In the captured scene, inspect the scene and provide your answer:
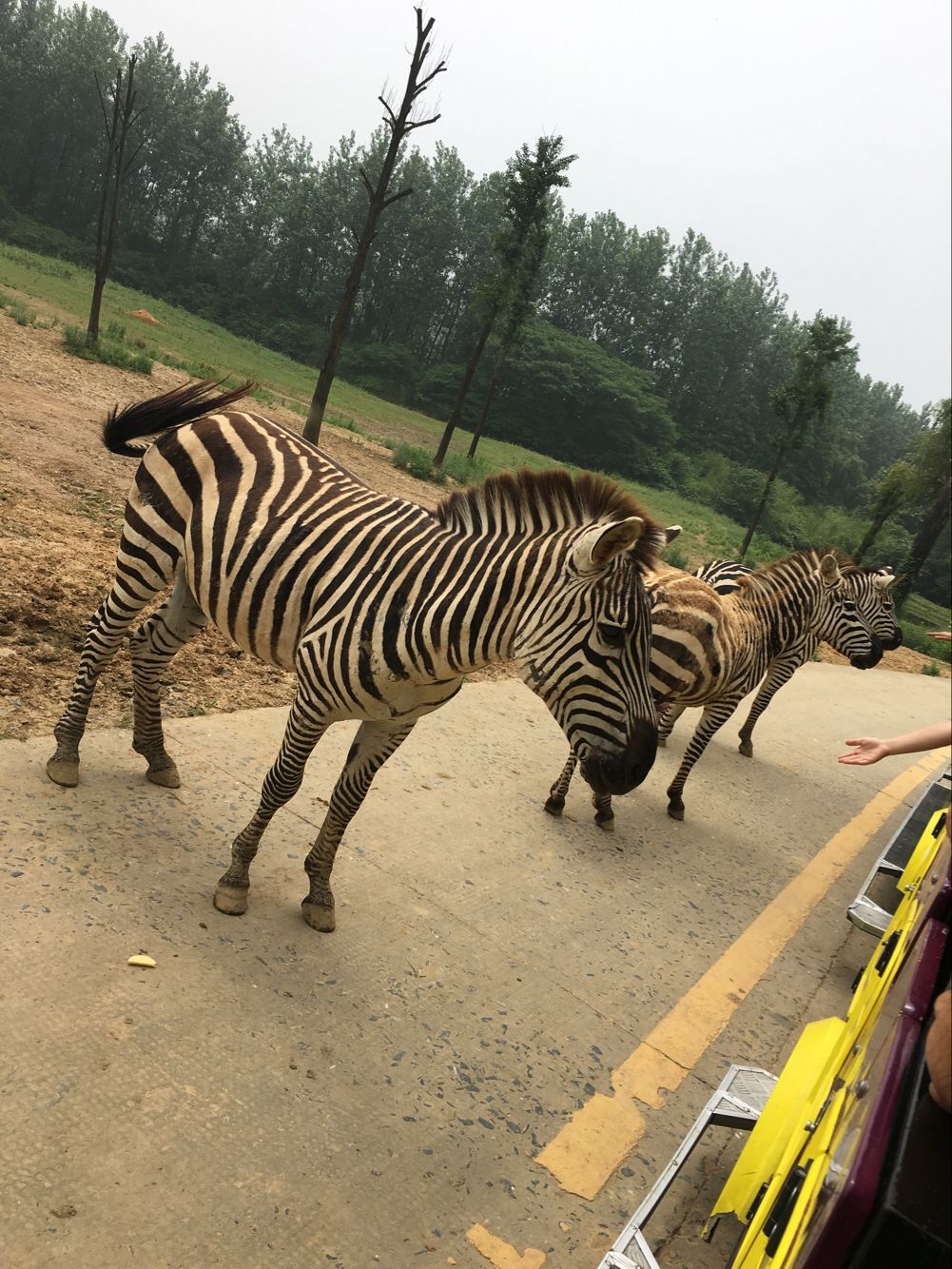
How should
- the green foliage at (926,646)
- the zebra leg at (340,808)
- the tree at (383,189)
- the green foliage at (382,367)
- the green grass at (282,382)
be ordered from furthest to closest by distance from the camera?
the green foliage at (382,367) < the green foliage at (926,646) < the green grass at (282,382) < the tree at (383,189) < the zebra leg at (340,808)

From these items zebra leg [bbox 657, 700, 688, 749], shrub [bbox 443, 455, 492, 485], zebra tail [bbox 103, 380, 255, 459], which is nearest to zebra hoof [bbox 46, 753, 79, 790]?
zebra tail [bbox 103, 380, 255, 459]

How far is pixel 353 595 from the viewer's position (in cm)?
315

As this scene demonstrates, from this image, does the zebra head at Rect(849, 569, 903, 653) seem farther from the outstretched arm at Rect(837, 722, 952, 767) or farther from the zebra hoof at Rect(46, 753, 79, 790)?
the zebra hoof at Rect(46, 753, 79, 790)

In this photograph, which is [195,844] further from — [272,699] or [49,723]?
[272,699]

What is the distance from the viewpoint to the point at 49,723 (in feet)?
13.3

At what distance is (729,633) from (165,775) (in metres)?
3.81

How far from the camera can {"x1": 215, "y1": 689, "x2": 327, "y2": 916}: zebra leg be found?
3209 mm

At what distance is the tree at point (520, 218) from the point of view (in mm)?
20950

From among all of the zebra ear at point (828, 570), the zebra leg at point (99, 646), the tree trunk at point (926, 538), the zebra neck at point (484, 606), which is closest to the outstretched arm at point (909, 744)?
the zebra neck at point (484, 606)

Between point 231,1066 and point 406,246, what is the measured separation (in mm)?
68773

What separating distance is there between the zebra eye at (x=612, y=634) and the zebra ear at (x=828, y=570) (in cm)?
507

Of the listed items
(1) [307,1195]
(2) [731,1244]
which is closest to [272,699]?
(1) [307,1195]

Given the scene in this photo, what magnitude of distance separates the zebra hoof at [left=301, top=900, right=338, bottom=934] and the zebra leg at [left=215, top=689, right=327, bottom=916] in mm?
263

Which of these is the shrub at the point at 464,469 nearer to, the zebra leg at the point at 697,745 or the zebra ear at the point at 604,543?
the zebra leg at the point at 697,745
